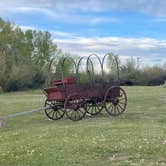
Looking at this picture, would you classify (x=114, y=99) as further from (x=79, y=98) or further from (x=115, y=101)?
(x=79, y=98)

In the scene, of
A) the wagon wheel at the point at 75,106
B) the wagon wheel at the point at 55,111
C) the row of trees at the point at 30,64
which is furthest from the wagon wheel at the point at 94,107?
the row of trees at the point at 30,64

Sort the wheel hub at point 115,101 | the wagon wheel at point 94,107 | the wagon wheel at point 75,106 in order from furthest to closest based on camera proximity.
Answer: the wheel hub at point 115,101 → the wagon wheel at point 94,107 → the wagon wheel at point 75,106

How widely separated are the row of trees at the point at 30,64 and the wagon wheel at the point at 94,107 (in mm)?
30281

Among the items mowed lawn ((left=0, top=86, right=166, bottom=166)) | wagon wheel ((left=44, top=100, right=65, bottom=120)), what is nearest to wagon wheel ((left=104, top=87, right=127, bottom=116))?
wagon wheel ((left=44, top=100, right=65, bottom=120))

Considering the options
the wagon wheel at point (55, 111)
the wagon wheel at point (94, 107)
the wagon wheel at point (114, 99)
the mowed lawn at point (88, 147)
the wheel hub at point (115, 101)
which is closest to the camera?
the mowed lawn at point (88, 147)

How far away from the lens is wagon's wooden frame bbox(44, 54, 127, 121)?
57.9 feet

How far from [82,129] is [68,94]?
4789 millimetres

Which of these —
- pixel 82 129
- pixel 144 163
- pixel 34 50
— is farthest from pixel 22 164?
pixel 34 50

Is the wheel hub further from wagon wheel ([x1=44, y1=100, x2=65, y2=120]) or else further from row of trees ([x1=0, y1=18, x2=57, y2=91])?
row of trees ([x1=0, y1=18, x2=57, y2=91])

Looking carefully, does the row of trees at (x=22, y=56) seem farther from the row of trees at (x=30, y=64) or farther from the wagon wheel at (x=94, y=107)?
the wagon wheel at (x=94, y=107)

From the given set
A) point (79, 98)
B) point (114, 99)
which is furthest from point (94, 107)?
point (79, 98)

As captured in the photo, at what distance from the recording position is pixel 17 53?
191 ft

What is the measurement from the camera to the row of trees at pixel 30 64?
52656mm

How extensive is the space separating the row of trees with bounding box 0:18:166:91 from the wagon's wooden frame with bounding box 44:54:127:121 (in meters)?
30.5
